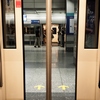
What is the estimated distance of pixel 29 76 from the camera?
228 inches

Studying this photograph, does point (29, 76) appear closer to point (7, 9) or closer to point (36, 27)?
point (7, 9)

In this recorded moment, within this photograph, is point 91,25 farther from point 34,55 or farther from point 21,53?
point 34,55

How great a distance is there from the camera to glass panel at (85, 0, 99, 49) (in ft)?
10.4

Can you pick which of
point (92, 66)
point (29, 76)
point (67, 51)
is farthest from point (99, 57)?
point (67, 51)

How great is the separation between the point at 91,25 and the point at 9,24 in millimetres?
1503

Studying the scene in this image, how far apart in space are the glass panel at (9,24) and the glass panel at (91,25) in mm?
1345

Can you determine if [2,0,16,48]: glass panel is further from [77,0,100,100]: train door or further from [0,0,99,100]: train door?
[77,0,100,100]: train door

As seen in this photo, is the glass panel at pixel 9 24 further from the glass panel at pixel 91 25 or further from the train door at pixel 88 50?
the glass panel at pixel 91 25

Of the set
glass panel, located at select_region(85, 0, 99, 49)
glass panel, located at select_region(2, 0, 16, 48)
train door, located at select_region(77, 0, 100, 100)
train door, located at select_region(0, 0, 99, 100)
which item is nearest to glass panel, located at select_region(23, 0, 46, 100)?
train door, located at select_region(0, 0, 99, 100)

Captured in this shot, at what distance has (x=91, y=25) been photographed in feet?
10.7

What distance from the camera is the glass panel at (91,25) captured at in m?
3.18

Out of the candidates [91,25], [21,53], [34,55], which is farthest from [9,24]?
[34,55]

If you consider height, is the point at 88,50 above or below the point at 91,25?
below

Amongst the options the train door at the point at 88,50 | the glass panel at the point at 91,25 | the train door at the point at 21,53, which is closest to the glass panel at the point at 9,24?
the train door at the point at 21,53
